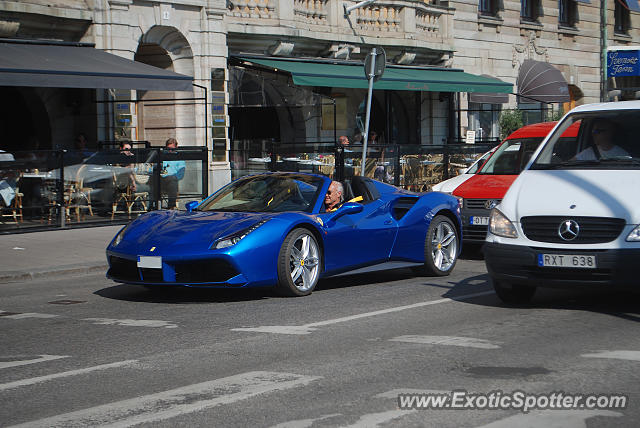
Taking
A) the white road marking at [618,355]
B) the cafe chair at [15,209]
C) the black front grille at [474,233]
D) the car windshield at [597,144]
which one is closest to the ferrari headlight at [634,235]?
the car windshield at [597,144]

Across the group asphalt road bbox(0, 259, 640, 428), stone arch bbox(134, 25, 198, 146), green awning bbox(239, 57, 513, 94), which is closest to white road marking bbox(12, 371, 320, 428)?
asphalt road bbox(0, 259, 640, 428)

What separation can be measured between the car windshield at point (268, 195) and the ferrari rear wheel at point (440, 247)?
1.61 m

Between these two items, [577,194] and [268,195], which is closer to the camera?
[577,194]

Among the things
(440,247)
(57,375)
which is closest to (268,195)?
(440,247)

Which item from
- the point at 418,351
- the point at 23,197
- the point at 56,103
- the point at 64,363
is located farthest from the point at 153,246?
the point at 56,103

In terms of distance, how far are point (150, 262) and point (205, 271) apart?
531 mm

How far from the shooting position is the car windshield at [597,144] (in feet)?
29.6

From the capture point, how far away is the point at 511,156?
47.9ft

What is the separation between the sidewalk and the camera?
12625mm

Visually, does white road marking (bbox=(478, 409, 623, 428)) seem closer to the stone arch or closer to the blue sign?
the stone arch

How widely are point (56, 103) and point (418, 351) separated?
17699 mm

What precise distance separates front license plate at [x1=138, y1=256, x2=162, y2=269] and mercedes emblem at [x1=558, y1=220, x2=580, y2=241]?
3.62m

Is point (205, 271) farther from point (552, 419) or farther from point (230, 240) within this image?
point (552, 419)

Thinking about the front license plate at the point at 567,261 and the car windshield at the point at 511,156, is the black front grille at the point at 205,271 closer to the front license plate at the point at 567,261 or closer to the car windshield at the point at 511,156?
the front license plate at the point at 567,261
